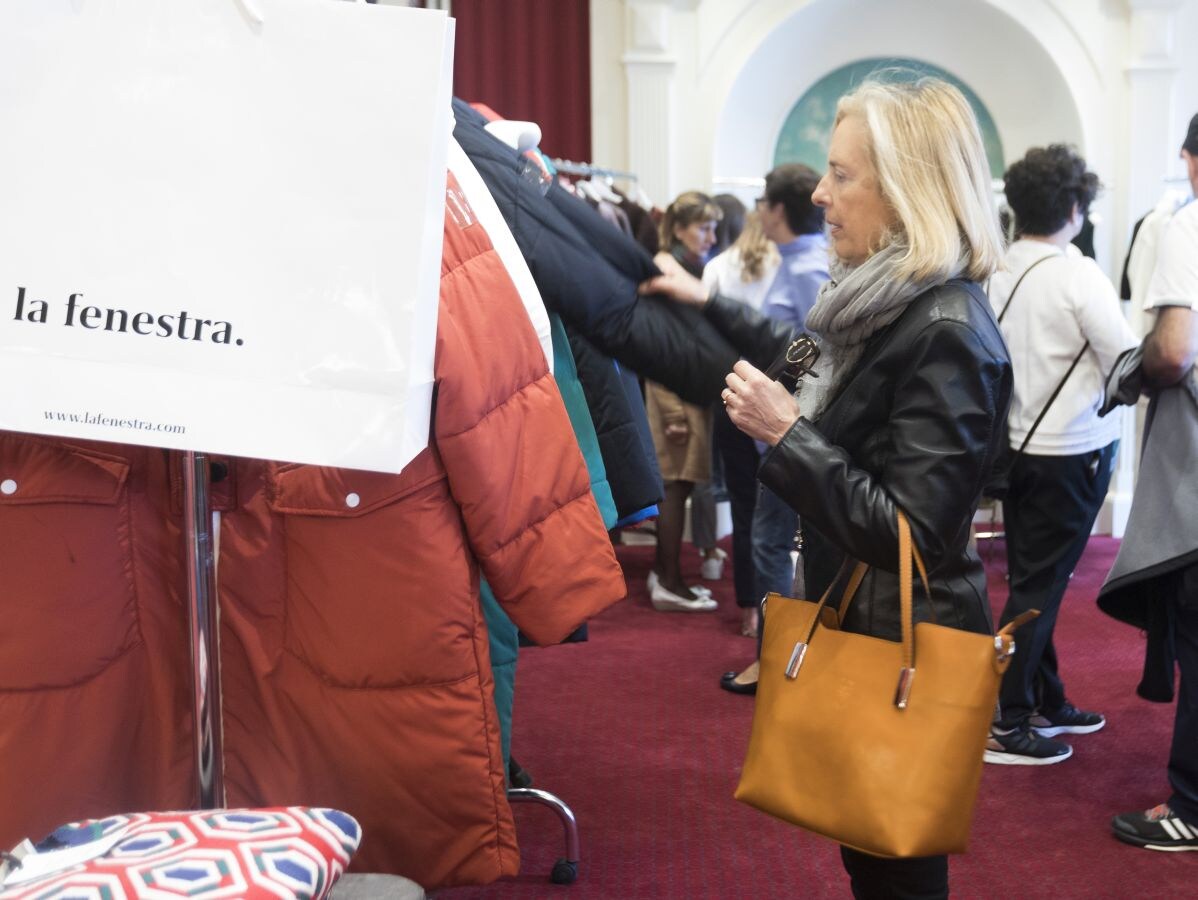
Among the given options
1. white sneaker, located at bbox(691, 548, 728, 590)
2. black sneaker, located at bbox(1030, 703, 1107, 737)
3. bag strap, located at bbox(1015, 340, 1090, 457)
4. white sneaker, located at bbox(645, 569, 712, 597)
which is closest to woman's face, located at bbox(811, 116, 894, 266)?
bag strap, located at bbox(1015, 340, 1090, 457)

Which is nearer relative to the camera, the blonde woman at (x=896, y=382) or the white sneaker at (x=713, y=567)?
the blonde woman at (x=896, y=382)

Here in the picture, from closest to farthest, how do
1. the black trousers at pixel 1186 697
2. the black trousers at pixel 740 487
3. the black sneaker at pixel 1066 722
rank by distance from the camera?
the black trousers at pixel 1186 697
the black sneaker at pixel 1066 722
the black trousers at pixel 740 487

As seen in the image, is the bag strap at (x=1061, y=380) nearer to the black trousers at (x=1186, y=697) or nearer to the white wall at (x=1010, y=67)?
the black trousers at (x=1186, y=697)

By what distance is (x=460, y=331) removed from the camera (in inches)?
59.0

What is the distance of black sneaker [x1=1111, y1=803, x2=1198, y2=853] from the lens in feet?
8.83

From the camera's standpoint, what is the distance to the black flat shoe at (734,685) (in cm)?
378

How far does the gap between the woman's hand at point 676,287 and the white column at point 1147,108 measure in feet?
16.4

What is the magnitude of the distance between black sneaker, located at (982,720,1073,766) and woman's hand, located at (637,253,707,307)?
6.39 feet

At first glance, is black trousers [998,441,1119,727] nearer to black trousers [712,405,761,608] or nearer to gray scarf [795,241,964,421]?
black trousers [712,405,761,608]

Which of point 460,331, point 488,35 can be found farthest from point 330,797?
point 488,35

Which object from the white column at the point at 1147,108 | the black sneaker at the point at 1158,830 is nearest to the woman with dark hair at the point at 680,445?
the black sneaker at the point at 1158,830

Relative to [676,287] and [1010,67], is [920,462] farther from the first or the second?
[1010,67]

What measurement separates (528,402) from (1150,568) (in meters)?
1.64

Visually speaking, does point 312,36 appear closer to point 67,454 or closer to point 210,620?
point 67,454
